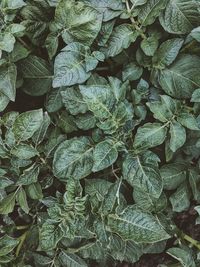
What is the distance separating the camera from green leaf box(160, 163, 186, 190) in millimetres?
1978

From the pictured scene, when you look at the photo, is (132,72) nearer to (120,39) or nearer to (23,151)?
(120,39)

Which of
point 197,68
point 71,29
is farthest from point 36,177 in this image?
point 197,68

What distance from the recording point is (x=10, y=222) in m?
2.09

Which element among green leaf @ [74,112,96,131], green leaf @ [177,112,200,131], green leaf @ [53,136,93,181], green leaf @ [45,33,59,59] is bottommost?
green leaf @ [53,136,93,181]

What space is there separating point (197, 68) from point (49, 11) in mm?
547

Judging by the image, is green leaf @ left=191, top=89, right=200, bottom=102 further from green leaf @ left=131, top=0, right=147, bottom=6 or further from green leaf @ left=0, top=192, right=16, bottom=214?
green leaf @ left=0, top=192, right=16, bottom=214

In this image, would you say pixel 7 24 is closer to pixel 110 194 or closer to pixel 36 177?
pixel 36 177

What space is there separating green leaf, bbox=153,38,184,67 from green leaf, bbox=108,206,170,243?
1.65ft

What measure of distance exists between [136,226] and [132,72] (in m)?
0.54

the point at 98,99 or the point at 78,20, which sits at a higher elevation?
the point at 78,20

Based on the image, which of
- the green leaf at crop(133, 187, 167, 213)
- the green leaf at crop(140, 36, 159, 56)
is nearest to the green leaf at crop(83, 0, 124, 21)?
the green leaf at crop(140, 36, 159, 56)

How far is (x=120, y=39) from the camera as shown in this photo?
186 centimetres

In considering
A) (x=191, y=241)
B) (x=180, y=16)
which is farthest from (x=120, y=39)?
(x=191, y=241)

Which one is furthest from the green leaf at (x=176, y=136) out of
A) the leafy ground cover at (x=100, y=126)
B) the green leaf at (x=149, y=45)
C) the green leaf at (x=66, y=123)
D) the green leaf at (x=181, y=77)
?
the green leaf at (x=66, y=123)
